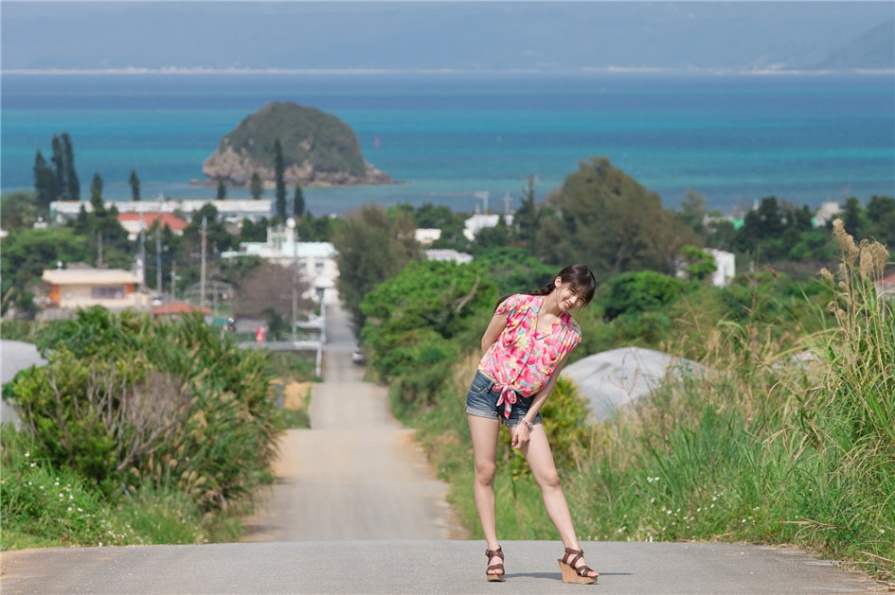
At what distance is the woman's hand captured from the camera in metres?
6.30

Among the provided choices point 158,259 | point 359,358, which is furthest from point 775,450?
point 158,259

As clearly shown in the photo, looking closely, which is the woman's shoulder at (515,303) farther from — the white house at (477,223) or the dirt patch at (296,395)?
the white house at (477,223)

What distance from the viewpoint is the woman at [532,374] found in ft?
20.7

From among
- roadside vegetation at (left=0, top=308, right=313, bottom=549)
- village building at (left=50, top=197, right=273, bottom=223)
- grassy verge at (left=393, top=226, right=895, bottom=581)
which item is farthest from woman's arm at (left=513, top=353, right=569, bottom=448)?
village building at (left=50, top=197, right=273, bottom=223)

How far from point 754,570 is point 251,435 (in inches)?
389

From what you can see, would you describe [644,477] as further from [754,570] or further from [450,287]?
[450,287]

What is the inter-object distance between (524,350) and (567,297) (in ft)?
1.03

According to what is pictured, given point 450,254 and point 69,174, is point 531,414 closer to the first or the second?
point 450,254

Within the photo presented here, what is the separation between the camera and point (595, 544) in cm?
800

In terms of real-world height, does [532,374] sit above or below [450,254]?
above

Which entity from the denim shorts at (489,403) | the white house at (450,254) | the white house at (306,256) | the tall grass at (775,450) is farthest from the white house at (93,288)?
the denim shorts at (489,403)

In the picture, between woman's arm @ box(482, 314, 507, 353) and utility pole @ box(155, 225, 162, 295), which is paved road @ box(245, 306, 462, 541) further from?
utility pole @ box(155, 225, 162, 295)

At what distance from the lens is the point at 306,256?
9244cm

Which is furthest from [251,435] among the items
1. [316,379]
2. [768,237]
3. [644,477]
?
[768,237]
